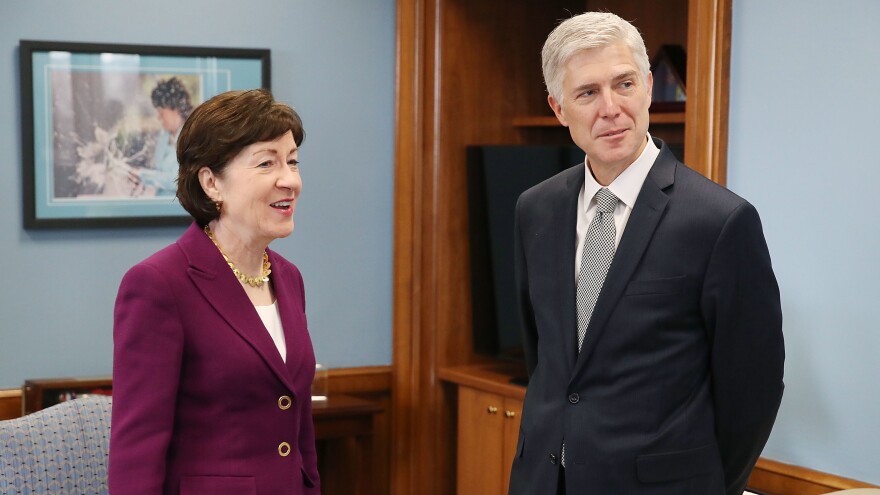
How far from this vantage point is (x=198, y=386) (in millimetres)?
1849

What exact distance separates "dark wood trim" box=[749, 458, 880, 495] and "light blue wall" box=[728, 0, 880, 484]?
0.03 metres

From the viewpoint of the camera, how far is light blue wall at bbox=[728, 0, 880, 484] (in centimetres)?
263

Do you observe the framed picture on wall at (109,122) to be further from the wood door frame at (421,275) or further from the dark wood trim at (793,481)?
the dark wood trim at (793,481)

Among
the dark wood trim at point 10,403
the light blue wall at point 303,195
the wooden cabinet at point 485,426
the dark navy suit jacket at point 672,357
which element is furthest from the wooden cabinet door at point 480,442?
the dark navy suit jacket at point 672,357

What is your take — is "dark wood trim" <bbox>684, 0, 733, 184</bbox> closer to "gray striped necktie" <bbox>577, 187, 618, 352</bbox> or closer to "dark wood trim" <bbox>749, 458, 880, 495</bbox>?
"dark wood trim" <bbox>749, 458, 880, 495</bbox>

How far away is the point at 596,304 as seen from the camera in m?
1.96

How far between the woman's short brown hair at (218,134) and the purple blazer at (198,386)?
68mm

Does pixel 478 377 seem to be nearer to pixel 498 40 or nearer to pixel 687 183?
pixel 498 40

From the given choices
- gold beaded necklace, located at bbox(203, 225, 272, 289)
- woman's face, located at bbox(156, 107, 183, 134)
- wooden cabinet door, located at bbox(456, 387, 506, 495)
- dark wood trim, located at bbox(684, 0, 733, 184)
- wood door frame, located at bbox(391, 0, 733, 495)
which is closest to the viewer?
gold beaded necklace, located at bbox(203, 225, 272, 289)

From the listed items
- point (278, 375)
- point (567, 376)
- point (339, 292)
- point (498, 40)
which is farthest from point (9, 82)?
point (567, 376)

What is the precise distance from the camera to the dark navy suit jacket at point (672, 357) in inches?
74.4

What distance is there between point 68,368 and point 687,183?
2.39 meters

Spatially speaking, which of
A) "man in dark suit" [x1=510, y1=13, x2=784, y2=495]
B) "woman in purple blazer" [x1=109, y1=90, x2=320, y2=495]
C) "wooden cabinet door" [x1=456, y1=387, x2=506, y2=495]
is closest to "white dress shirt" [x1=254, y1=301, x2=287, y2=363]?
"woman in purple blazer" [x1=109, y1=90, x2=320, y2=495]

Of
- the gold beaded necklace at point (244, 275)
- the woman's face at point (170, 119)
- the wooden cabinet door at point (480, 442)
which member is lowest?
the wooden cabinet door at point (480, 442)
